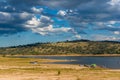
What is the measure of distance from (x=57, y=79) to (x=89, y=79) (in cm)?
716

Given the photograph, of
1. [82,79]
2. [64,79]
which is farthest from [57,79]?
[82,79]

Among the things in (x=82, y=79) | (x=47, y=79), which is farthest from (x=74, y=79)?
(x=47, y=79)

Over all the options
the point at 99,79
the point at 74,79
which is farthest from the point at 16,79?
the point at 99,79

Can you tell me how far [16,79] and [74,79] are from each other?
13.2 meters

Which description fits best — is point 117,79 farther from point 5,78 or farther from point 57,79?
point 5,78

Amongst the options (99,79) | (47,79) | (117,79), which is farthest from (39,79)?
(117,79)

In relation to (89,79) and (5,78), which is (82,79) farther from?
(5,78)

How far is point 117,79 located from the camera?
67.7m

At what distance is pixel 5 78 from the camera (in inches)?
2726

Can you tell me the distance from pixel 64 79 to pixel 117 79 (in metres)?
12.1

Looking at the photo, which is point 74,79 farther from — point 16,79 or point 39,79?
point 16,79

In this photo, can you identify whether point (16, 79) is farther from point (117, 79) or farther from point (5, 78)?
point (117, 79)

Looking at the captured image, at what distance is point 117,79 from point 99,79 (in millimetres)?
4350

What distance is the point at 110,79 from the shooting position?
6744 centimetres
